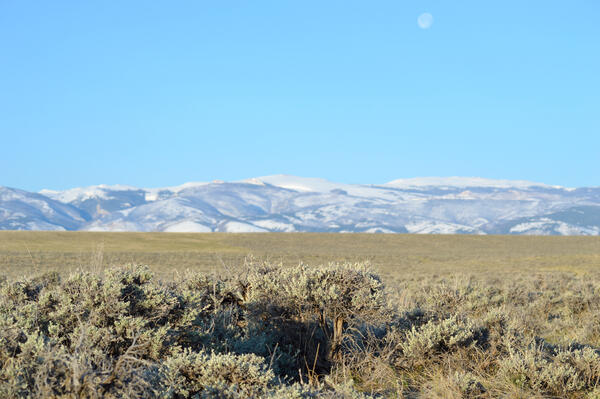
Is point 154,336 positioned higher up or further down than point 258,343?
higher up

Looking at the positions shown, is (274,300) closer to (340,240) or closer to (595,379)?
(595,379)

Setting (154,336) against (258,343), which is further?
(258,343)

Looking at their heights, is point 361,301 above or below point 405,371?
above

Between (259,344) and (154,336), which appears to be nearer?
(154,336)

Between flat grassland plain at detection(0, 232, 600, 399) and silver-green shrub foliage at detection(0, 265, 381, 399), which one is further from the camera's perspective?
flat grassland plain at detection(0, 232, 600, 399)

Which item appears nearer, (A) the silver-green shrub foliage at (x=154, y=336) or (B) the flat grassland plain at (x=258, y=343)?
(A) the silver-green shrub foliage at (x=154, y=336)

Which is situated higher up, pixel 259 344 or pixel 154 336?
pixel 154 336

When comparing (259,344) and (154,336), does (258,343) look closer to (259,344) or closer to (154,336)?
(259,344)

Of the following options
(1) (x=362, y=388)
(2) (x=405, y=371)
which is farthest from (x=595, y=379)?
(1) (x=362, y=388)

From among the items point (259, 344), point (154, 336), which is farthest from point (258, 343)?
point (154, 336)

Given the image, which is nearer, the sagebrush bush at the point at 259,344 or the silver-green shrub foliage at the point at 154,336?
the silver-green shrub foliage at the point at 154,336

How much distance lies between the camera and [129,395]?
4.05 metres

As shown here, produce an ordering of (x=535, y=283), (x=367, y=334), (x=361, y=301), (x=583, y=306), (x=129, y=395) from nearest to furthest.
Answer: (x=129, y=395) < (x=361, y=301) < (x=367, y=334) < (x=583, y=306) < (x=535, y=283)

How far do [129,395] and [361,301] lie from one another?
3495 mm
